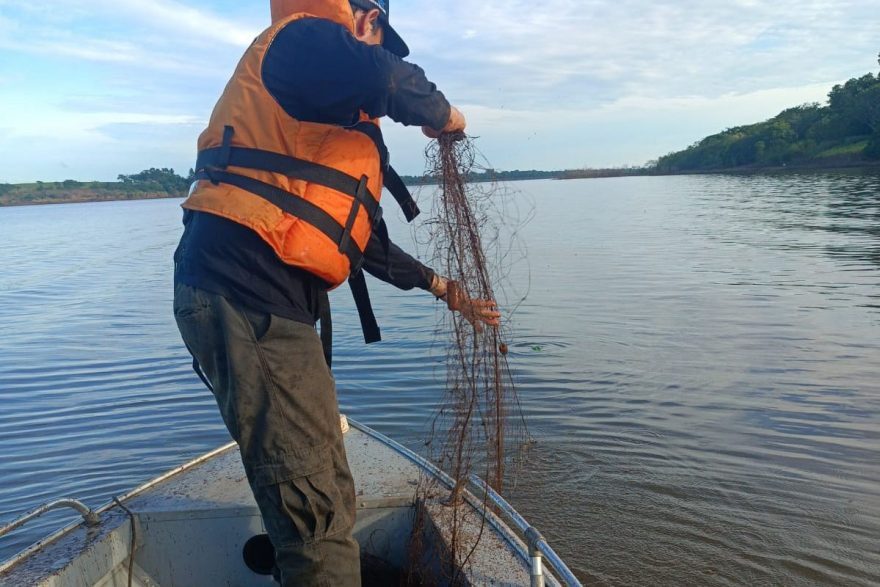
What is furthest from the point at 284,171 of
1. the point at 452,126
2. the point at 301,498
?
the point at 301,498

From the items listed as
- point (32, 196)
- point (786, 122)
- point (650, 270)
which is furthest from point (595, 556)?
point (32, 196)

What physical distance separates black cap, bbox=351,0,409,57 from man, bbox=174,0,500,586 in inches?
3.7

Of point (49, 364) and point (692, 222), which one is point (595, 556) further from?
point (692, 222)

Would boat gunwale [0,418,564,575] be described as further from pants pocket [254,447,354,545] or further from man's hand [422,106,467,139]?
man's hand [422,106,467,139]

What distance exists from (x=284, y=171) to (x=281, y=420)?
2.67ft

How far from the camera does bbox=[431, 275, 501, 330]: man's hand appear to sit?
310 centimetres

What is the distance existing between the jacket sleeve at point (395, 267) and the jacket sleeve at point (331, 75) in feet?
2.30

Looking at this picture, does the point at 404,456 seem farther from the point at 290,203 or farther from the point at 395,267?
the point at 290,203

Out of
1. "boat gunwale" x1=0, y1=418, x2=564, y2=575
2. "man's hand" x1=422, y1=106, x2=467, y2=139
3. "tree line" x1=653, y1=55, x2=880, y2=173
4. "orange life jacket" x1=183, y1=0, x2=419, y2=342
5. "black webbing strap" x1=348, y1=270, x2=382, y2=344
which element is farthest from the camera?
"tree line" x1=653, y1=55, x2=880, y2=173

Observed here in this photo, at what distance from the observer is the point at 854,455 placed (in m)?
6.07

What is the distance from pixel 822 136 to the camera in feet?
278

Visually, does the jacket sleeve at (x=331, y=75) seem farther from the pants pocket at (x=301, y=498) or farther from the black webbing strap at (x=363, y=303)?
the pants pocket at (x=301, y=498)

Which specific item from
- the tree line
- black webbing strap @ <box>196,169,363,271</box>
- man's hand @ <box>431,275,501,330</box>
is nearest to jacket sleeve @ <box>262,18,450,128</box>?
black webbing strap @ <box>196,169,363,271</box>

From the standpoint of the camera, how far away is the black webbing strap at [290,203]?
2248 mm
